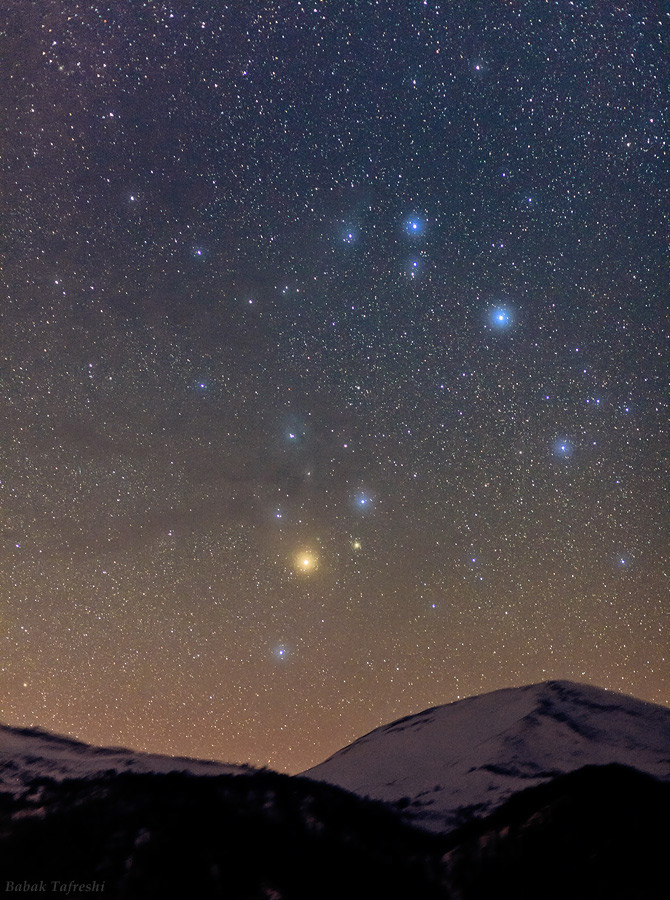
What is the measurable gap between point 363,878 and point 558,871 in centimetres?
164

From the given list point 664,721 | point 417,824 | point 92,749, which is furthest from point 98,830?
point 664,721

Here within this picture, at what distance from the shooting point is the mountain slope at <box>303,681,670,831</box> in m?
6.13

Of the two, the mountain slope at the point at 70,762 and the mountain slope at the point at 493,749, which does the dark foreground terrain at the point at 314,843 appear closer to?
the mountain slope at the point at 70,762

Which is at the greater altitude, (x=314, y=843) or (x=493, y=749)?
(x=493, y=749)

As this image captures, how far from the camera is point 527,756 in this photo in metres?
6.80

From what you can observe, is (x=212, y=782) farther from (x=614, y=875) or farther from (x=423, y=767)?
(x=614, y=875)

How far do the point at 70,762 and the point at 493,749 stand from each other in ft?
17.2

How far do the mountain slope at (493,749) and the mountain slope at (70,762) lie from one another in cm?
213

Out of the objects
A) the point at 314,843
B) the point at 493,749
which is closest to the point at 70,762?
the point at 314,843

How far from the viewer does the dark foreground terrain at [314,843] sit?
14.4 ft

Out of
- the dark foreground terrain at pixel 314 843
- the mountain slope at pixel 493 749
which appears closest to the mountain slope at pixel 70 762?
the dark foreground terrain at pixel 314 843

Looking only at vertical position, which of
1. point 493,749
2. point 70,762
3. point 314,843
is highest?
point 70,762

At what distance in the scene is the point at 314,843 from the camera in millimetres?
4980

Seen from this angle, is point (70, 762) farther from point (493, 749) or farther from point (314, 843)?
point (493, 749)
